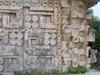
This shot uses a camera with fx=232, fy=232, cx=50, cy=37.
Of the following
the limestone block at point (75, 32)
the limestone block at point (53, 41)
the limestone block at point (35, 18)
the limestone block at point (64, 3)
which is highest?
the limestone block at point (64, 3)

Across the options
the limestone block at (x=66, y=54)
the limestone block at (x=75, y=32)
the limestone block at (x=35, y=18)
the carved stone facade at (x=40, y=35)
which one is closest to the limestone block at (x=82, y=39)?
the carved stone facade at (x=40, y=35)

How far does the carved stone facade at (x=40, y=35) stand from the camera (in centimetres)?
711

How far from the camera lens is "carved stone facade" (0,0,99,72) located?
23.3 ft

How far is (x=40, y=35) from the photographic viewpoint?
23.6 ft

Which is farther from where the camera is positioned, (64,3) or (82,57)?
(82,57)

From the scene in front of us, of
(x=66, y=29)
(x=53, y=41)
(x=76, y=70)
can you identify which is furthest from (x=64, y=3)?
(x=76, y=70)

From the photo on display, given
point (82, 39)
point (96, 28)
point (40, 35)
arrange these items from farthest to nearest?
point (96, 28) < point (82, 39) < point (40, 35)

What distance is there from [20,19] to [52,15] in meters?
1.01

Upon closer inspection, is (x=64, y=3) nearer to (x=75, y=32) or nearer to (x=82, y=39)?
(x=75, y=32)

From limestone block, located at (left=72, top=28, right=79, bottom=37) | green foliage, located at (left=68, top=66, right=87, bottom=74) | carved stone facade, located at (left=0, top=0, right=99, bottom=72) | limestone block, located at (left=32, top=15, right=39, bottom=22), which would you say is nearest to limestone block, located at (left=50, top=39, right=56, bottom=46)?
carved stone facade, located at (left=0, top=0, right=99, bottom=72)

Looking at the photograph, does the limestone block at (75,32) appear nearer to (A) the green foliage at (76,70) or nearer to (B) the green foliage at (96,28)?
(A) the green foliage at (76,70)

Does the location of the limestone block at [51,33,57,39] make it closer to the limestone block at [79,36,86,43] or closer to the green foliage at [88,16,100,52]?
the limestone block at [79,36,86,43]

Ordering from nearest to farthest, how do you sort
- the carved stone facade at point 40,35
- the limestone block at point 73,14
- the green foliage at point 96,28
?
the carved stone facade at point 40,35, the limestone block at point 73,14, the green foliage at point 96,28

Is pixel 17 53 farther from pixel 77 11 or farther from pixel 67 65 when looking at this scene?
pixel 77 11
